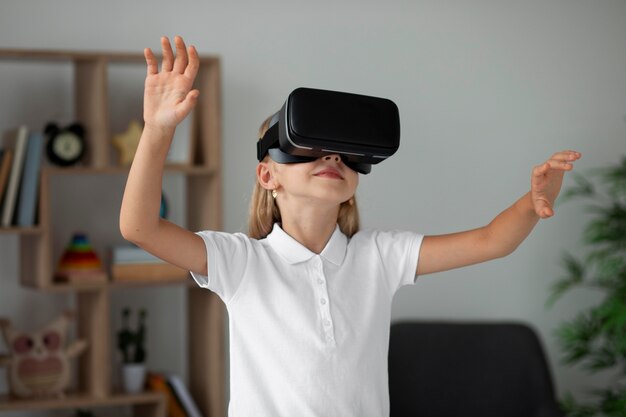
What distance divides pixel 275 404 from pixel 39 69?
2.27 meters

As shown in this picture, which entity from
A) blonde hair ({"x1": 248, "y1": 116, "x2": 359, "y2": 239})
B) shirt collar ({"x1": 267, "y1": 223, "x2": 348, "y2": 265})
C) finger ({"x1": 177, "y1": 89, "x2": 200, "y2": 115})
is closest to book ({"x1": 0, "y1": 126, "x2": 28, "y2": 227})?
blonde hair ({"x1": 248, "y1": 116, "x2": 359, "y2": 239})

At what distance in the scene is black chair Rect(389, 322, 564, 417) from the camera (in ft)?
12.2

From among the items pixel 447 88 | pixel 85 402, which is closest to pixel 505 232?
pixel 85 402

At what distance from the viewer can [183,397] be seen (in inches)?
140

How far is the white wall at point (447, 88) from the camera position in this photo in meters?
3.80

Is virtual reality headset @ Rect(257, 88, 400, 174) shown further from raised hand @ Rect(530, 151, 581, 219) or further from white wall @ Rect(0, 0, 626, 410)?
white wall @ Rect(0, 0, 626, 410)

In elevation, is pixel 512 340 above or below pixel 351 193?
below

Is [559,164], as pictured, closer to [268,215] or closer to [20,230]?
[268,215]

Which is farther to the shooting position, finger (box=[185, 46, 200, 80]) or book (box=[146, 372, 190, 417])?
book (box=[146, 372, 190, 417])

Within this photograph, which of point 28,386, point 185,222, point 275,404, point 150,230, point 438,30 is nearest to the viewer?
point 150,230

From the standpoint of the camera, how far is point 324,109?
5.20 feet

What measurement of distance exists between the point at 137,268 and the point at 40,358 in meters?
0.44

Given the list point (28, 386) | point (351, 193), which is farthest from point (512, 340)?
point (351, 193)

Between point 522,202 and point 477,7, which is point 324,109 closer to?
point 522,202
